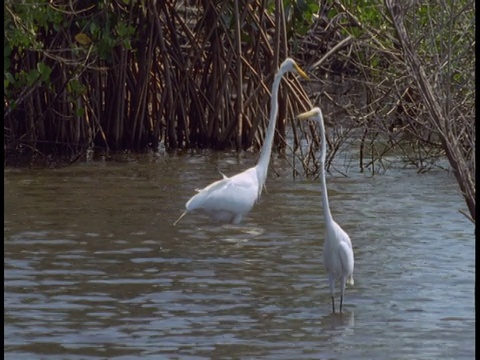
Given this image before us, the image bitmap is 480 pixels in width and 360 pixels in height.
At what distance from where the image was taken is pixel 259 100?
1301cm

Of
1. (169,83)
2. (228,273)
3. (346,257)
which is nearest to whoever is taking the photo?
(346,257)

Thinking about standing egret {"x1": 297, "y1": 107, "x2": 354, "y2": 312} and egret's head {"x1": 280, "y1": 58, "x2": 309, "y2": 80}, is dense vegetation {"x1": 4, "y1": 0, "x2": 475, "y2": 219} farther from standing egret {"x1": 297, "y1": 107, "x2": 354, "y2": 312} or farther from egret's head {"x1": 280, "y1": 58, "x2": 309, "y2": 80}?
standing egret {"x1": 297, "y1": 107, "x2": 354, "y2": 312}

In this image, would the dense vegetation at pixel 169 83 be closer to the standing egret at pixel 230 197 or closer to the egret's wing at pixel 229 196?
the standing egret at pixel 230 197

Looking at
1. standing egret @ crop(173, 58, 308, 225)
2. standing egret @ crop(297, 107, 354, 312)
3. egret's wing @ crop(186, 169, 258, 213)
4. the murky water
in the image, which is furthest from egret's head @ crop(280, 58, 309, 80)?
standing egret @ crop(297, 107, 354, 312)

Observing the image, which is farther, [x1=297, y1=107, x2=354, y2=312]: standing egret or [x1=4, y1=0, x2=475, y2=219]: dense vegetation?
[x1=4, y1=0, x2=475, y2=219]: dense vegetation

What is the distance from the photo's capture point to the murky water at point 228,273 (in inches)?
222

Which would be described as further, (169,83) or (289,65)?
(169,83)

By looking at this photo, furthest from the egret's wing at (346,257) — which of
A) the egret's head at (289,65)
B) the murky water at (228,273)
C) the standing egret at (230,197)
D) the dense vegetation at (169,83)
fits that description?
the dense vegetation at (169,83)

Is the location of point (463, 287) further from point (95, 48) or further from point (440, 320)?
point (95, 48)

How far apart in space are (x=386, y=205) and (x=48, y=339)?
4.98 meters

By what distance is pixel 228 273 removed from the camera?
24.0 feet

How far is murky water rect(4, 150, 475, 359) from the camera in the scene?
564cm

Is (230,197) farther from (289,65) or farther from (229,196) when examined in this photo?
(289,65)

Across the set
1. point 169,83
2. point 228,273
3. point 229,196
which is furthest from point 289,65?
point 169,83
